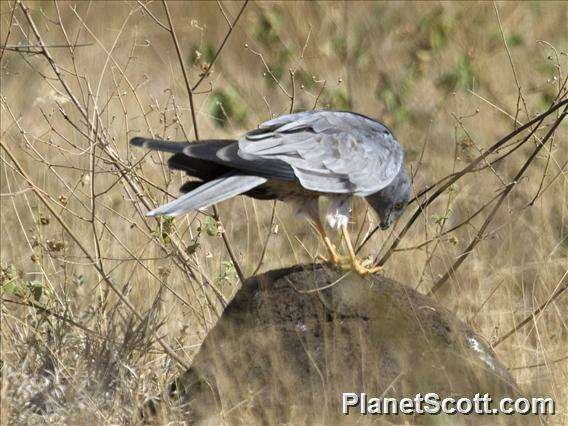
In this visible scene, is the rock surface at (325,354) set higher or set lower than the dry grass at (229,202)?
→ lower

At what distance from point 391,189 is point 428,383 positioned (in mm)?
1190

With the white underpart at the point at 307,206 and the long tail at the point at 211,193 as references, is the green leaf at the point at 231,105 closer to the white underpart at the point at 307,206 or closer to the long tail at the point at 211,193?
the white underpart at the point at 307,206

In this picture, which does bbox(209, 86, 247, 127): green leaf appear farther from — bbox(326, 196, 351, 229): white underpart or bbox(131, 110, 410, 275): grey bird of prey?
bbox(326, 196, 351, 229): white underpart

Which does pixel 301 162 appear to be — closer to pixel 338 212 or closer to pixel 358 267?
pixel 338 212

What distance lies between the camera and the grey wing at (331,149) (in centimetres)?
453

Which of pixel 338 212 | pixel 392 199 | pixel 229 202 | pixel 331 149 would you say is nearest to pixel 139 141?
pixel 331 149

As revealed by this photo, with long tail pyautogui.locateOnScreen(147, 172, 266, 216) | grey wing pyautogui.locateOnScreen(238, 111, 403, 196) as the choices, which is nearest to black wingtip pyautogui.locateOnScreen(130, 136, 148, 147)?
long tail pyautogui.locateOnScreen(147, 172, 266, 216)

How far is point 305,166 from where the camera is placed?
4.57 m

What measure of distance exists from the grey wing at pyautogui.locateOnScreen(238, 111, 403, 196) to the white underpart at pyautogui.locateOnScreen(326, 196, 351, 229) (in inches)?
3.2

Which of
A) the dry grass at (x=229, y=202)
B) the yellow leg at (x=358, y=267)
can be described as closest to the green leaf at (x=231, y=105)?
the dry grass at (x=229, y=202)

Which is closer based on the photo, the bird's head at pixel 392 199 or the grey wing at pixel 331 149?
the grey wing at pixel 331 149

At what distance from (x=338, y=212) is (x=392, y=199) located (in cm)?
42

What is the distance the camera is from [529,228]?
6.61 m

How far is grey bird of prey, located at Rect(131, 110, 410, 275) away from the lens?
13.9ft
